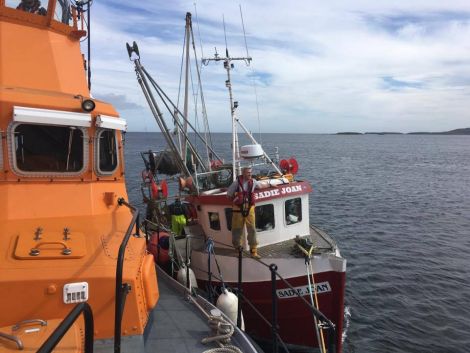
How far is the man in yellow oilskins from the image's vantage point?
28.5 ft

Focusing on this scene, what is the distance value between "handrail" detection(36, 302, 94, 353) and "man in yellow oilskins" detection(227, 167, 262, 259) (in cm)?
606

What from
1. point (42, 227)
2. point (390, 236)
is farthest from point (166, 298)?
point (390, 236)

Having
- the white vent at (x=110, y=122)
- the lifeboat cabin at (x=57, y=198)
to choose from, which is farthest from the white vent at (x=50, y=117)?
the white vent at (x=110, y=122)

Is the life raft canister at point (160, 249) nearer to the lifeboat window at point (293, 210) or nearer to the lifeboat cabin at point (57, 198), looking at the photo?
the lifeboat window at point (293, 210)

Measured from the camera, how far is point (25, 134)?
179 inches

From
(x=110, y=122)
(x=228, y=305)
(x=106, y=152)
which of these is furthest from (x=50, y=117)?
(x=228, y=305)

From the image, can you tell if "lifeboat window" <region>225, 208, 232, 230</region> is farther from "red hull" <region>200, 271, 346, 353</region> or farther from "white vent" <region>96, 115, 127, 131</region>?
"white vent" <region>96, 115, 127, 131</region>

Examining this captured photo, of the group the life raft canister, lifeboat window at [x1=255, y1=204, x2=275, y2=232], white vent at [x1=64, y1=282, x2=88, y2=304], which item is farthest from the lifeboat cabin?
lifeboat window at [x1=255, y1=204, x2=275, y2=232]

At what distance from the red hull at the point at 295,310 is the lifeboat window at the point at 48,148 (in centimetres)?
544

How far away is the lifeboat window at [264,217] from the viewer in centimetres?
980

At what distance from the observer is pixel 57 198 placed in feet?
15.0

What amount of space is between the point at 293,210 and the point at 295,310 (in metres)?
2.40

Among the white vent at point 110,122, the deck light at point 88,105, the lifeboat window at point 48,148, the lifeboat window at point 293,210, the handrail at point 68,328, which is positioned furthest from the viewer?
the lifeboat window at point 293,210

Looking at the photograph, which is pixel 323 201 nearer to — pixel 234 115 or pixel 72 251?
pixel 234 115
